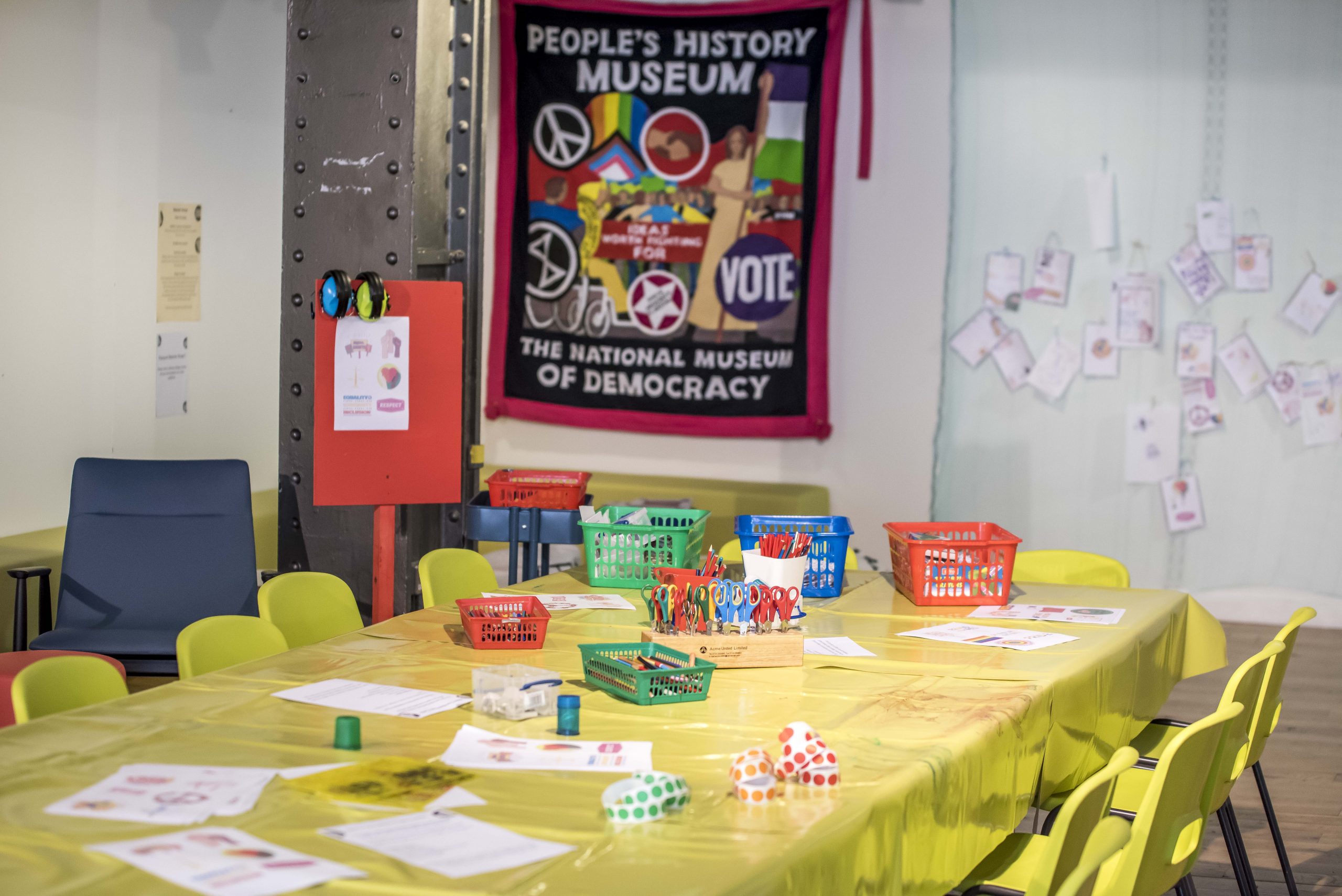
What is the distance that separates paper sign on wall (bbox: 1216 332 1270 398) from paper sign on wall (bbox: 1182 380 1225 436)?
0.10m

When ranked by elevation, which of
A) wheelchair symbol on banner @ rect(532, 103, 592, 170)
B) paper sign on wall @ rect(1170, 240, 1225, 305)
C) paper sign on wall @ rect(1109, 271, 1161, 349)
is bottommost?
paper sign on wall @ rect(1109, 271, 1161, 349)

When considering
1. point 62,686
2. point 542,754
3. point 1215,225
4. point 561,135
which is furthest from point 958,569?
point 561,135

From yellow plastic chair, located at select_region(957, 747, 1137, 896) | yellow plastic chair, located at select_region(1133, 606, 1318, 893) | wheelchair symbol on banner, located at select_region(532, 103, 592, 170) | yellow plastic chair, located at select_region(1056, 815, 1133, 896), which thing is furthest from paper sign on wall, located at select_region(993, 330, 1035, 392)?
yellow plastic chair, located at select_region(1056, 815, 1133, 896)

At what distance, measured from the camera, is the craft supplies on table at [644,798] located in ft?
5.35

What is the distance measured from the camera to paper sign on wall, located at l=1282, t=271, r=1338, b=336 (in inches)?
234

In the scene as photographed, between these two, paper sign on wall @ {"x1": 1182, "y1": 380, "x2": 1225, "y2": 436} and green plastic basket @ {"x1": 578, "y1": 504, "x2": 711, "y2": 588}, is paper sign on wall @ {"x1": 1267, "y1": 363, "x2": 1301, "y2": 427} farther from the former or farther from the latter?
green plastic basket @ {"x1": 578, "y1": 504, "x2": 711, "y2": 588}

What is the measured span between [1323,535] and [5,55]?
5827 millimetres

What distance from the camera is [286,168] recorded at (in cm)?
430

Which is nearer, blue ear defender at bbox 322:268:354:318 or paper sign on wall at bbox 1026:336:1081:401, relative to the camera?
blue ear defender at bbox 322:268:354:318

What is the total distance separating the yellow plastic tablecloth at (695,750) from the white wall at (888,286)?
3.40 m

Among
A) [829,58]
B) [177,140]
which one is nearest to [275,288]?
[177,140]

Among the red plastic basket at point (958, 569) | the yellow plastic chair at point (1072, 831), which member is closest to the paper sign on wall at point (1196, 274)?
the red plastic basket at point (958, 569)

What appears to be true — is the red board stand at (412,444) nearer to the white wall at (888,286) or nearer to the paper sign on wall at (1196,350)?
the white wall at (888,286)

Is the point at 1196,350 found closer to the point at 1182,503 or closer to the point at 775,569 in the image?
the point at 1182,503
